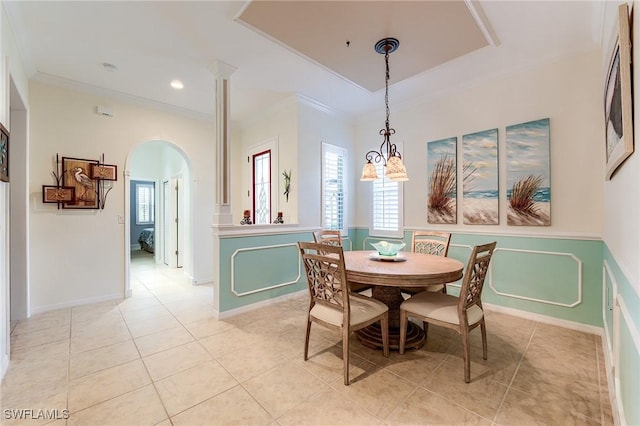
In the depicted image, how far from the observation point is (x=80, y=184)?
3557 millimetres

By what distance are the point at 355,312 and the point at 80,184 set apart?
384 cm

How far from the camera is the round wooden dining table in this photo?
6.54 ft

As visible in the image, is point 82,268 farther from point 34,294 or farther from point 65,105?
point 65,105

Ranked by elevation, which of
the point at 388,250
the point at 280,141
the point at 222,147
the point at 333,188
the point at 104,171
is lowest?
the point at 388,250

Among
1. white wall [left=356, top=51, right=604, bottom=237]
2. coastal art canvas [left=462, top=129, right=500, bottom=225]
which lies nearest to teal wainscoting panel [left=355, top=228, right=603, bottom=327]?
white wall [left=356, top=51, right=604, bottom=237]

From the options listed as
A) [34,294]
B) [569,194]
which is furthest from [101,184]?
[569,194]

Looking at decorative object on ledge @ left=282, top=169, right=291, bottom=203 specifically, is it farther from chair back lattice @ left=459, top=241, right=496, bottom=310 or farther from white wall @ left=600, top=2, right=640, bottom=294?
white wall @ left=600, top=2, right=640, bottom=294

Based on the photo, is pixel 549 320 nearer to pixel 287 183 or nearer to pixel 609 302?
pixel 609 302

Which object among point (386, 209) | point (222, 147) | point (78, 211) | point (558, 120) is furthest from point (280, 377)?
point (558, 120)

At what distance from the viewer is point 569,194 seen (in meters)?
2.84

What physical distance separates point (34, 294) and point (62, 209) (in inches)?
41.1

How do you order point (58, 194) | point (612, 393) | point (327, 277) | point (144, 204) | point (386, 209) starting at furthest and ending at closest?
point (144, 204), point (386, 209), point (58, 194), point (327, 277), point (612, 393)

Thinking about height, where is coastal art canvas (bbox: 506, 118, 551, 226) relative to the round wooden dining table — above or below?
above

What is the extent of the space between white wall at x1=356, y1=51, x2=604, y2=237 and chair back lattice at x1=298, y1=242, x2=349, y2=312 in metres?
2.37
